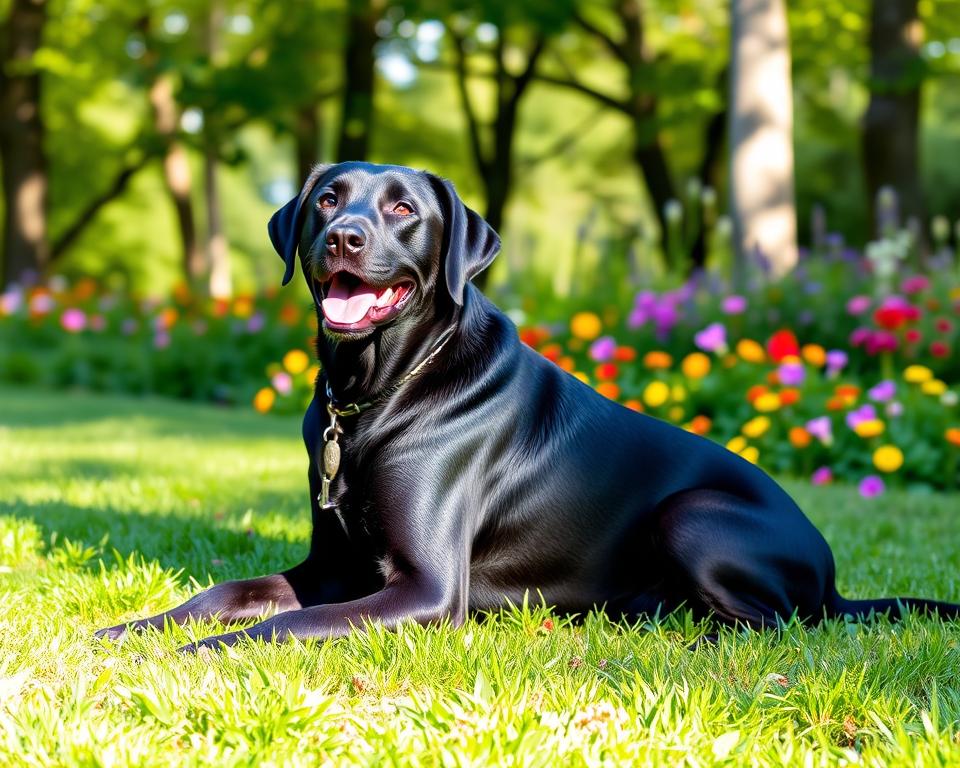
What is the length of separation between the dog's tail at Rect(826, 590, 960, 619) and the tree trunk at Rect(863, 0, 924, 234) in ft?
35.9

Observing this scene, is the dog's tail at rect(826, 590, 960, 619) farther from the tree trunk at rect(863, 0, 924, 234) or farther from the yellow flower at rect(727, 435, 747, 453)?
the tree trunk at rect(863, 0, 924, 234)

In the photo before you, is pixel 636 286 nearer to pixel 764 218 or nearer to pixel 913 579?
pixel 764 218

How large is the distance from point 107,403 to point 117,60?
12.7 metres

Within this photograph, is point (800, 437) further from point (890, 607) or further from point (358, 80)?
point (358, 80)

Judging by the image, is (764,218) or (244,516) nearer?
(244,516)

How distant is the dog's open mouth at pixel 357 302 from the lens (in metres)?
3.47

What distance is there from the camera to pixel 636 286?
33.9 ft

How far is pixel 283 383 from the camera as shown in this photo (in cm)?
1005

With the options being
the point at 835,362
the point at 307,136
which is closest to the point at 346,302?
the point at 835,362

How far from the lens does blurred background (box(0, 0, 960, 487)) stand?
8.25 m

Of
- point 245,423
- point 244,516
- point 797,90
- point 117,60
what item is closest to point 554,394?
point 244,516

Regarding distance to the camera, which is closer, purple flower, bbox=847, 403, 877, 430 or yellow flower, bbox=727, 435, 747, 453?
purple flower, bbox=847, 403, 877, 430

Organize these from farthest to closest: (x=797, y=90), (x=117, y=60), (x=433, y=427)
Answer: (x=797, y=90) → (x=117, y=60) → (x=433, y=427)

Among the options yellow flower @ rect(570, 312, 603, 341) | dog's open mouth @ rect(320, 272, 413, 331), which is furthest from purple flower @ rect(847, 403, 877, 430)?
dog's open mouth @ rect(320, 272, 413, 331)
